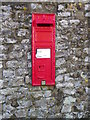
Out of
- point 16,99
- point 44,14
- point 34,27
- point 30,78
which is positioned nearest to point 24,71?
point 30,78

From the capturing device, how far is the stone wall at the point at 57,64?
393 cm

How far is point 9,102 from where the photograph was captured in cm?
398

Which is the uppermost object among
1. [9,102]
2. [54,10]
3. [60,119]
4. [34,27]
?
[54,10]

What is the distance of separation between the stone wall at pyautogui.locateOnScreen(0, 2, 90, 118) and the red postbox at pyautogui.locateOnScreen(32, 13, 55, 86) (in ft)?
0.36

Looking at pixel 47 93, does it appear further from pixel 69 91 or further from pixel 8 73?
pixel 8 73

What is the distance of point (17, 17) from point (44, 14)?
452 millimetres

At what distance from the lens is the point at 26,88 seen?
3.99m

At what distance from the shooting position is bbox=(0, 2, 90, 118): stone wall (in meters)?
3.93

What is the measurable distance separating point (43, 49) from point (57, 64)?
37 cm

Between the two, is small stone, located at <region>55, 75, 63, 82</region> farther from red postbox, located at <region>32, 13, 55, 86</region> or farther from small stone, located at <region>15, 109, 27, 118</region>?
small stone, located at <region>15, 109, 27, 118</region>

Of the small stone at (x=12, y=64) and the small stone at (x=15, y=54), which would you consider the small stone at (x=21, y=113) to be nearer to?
the small stone at (x=12, y=64)

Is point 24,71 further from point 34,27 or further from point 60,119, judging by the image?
point 60,119

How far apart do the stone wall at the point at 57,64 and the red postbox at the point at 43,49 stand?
0.11 m

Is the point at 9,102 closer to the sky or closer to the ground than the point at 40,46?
closer to the ground
